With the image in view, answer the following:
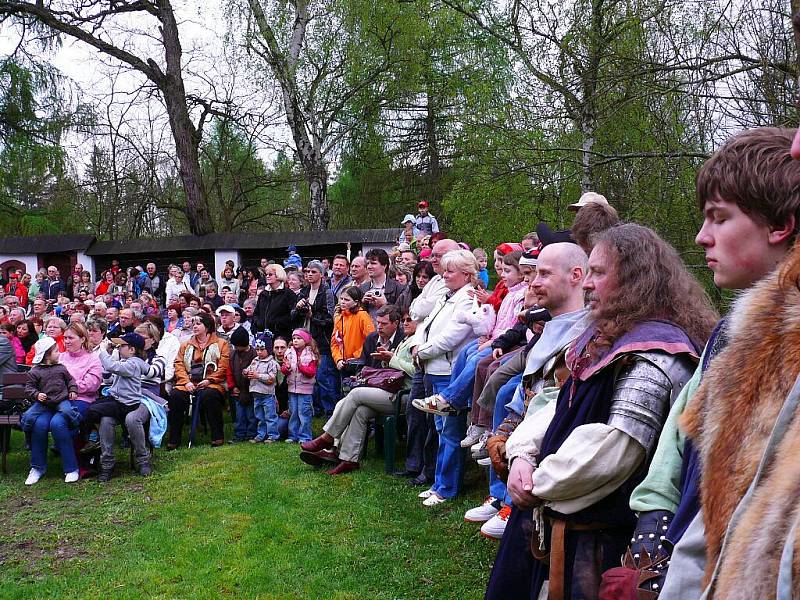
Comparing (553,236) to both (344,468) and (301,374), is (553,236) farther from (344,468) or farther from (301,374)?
(301,374)

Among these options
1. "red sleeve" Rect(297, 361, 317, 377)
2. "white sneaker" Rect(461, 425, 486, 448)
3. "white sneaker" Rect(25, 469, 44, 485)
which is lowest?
"white sneaker" Rect(25, 469, 44, 485)

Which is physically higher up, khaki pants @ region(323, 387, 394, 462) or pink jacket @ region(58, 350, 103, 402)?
pink jacket @ region(58, 350, 103, 402)

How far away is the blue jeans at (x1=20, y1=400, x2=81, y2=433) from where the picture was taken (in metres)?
8.18

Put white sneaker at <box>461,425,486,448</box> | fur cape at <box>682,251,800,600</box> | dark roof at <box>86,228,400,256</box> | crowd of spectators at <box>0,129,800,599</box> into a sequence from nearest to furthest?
fur cape at <box>682,251,800,600</box> < crowd of spectators at <box>0,129,800,599</box> < white sneaker at <box>461,425,486,448</box> < dark roof at <box>86,228,400,256</box>

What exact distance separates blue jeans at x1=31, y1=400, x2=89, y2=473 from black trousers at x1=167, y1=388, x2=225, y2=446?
1470 millimetres

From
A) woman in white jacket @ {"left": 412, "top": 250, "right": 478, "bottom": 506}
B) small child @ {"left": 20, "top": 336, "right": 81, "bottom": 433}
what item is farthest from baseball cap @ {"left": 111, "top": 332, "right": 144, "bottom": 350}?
woman in white jacket @ {"left": 412, "top": 250, "right": 478, "bottom": 506}

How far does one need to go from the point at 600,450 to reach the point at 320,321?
810cm

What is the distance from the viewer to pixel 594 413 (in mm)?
2430

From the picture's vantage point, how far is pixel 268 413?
953 centimetres

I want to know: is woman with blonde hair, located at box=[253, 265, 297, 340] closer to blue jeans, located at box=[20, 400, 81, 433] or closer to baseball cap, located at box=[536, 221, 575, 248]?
blue jeans, located at box=[20, 400, 81, 433]

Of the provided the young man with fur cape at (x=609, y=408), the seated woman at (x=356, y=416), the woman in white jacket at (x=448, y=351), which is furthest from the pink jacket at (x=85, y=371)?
the young man with fur cape at (x=609, y=408)

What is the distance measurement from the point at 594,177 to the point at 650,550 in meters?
7.20

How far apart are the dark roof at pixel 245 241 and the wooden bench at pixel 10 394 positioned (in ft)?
39.1

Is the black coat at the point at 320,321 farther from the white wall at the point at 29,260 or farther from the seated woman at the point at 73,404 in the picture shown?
the white wall at the point at 29,260
